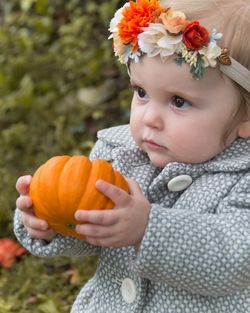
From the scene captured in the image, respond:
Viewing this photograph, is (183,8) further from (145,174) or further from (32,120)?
(32,120)

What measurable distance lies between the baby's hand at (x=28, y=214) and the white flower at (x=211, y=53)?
2.14 feet

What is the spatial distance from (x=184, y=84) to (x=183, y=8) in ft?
0.79

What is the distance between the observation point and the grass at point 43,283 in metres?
3.75

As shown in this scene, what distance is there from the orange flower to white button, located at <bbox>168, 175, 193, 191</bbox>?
1.38 feet

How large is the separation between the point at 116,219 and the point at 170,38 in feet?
1.82

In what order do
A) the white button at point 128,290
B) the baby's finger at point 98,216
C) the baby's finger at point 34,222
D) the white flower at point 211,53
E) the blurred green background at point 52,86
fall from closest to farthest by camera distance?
the baby's finger at point 98,216 < the white flower at point 211,53 < the baby's finger at point 34,222 < the white button at point 128,290 < the blurred green background at point 52,86

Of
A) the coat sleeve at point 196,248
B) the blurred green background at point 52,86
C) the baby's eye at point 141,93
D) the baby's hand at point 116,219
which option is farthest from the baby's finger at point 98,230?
the blurred green background at point 52,86

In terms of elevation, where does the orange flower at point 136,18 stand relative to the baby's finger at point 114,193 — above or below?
above

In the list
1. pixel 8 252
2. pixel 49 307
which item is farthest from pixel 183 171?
pixel 8 252

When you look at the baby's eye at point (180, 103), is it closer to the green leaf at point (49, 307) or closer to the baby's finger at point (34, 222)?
the baby's finger at point (34, 222)

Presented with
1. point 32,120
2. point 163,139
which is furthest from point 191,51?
point 32,120

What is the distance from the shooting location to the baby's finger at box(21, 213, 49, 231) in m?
2.54

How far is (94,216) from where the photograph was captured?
2.32 m

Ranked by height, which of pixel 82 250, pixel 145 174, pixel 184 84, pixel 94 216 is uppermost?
pixel 184 84
